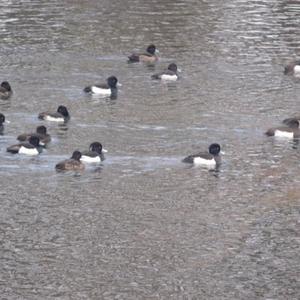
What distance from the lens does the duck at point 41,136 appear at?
106ft

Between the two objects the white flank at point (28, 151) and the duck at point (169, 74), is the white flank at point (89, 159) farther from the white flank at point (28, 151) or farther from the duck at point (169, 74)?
the duck at point (169, 74)

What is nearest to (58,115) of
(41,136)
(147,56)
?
(41,136)

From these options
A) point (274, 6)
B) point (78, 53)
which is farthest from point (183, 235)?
point (274, 6)

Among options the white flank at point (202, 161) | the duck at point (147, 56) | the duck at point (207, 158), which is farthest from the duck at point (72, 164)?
the duck at point (147, 56)

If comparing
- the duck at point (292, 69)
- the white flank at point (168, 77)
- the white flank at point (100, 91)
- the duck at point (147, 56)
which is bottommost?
the duck at point (147, 56)

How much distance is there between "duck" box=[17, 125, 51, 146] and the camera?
32344 mm

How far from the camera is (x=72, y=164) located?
99.6ft

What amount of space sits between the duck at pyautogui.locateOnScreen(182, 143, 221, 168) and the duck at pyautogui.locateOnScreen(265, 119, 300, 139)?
297 cm

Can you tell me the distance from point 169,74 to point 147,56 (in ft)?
11.8

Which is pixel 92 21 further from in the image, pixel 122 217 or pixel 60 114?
pixel 122 217

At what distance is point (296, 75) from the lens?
41875 mm

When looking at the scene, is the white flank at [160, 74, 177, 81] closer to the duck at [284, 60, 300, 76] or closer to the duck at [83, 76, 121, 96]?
the duck at [83, 76, 121, 96]

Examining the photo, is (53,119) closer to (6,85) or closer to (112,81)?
(6,85)

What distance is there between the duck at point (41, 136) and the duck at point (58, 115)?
74.4 inches
